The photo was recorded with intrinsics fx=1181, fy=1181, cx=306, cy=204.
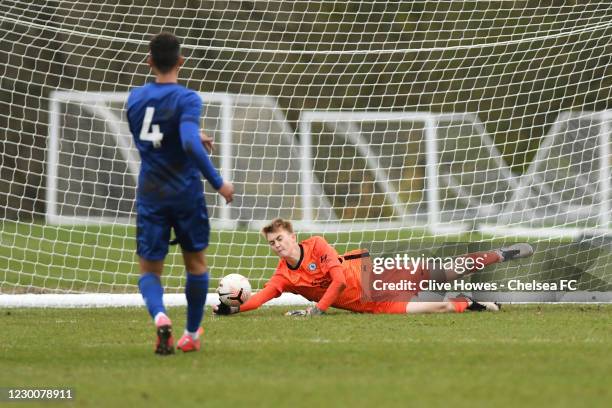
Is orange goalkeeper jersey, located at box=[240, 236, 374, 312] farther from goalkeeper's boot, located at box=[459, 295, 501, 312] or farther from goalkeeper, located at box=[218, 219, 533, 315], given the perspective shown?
goalkeeper's boot, located at box=[459, 295, 501, 312]

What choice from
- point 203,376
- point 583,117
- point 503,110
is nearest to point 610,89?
point 583,117

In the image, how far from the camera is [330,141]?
623 inches

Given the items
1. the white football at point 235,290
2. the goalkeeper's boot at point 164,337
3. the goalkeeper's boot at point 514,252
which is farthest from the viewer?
the goalkeeper's boot at point 514,252

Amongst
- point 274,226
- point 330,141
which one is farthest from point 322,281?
point 330,141

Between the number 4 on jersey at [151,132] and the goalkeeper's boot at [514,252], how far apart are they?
4.19 m

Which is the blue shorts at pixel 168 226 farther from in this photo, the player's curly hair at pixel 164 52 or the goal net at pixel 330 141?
the goal net at pixel 330 141

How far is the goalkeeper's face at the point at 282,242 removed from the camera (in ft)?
30.1

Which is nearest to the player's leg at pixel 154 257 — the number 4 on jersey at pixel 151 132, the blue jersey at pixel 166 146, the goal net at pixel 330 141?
the blue jersey at pixel 166 146

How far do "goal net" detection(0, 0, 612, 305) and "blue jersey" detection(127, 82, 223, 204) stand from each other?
13.5 feet

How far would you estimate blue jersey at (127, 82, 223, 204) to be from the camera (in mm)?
6637

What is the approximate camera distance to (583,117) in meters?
12.7

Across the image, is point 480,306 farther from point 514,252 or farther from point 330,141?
point 330,141

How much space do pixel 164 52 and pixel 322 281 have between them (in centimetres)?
317

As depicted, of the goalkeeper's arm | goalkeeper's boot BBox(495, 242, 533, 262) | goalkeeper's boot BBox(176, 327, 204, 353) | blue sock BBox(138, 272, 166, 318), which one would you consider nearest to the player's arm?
blue sock BBox(138, 272, 166, 318)
